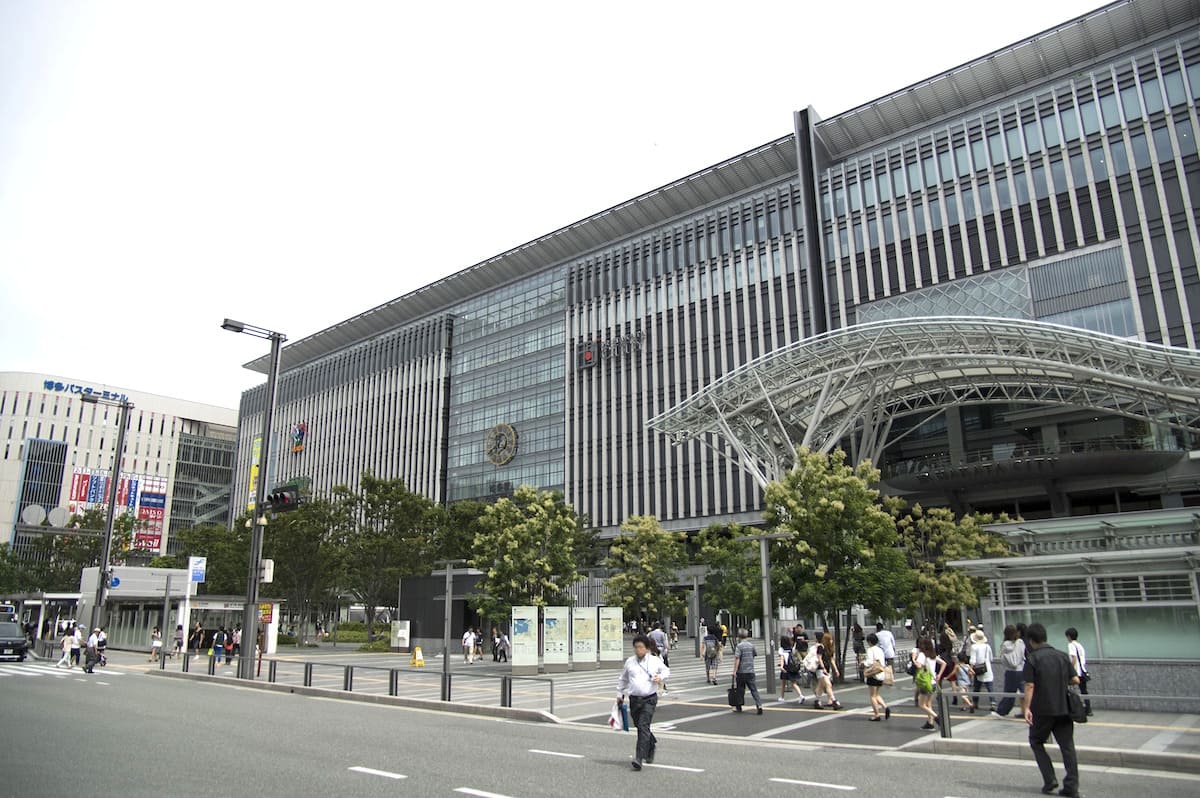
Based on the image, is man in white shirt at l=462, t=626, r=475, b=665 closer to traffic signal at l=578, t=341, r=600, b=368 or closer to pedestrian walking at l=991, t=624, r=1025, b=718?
pedestrian walking at l=991, t=624, r=1025, b=718

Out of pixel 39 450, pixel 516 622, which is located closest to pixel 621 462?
pixel 516 622

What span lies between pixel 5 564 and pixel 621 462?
4944 cm

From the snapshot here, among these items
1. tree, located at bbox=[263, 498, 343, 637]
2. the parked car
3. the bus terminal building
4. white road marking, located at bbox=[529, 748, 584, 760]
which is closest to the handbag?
white road marking, located at bbox=[529, 748, 584, 760]

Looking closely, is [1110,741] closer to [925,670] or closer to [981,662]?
[925,670]

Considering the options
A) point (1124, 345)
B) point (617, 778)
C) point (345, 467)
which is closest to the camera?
point (617, 778)

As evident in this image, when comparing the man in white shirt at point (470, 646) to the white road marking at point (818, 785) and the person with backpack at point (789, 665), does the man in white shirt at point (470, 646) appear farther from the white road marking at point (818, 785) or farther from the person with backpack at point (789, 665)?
the white road marking at point (818, 785)

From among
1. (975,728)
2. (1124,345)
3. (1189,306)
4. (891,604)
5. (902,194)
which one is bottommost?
(975,728)

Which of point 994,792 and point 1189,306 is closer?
point 994,792

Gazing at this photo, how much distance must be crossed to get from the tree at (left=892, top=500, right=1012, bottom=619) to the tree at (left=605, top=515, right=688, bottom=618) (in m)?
12.1

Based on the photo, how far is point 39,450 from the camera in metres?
105

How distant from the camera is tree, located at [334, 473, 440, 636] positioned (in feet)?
150

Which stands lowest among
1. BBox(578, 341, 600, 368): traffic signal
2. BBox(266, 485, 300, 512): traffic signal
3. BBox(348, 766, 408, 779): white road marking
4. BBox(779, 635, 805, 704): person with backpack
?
BBox(348, 766, 408, 779): white road marking

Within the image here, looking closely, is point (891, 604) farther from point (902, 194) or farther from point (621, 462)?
point (621, 462)

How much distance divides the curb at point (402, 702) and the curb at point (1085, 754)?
7.04 meters
